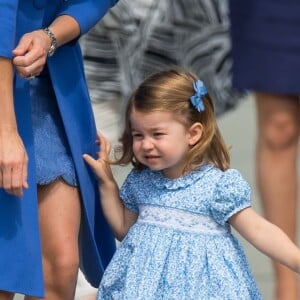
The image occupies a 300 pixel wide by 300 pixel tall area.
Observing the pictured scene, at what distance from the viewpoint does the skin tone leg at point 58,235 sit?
4246mm

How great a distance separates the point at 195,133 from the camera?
4.29 metres

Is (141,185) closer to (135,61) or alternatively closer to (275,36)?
(275,36)

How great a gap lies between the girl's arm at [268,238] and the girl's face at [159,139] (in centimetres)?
25

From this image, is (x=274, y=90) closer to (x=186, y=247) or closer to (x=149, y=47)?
(x=186, y=247)

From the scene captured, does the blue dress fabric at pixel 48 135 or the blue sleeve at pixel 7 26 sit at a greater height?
the blue sleeve at pixel 7 26

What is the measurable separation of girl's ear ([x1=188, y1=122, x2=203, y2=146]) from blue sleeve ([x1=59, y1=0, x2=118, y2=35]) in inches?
16.8

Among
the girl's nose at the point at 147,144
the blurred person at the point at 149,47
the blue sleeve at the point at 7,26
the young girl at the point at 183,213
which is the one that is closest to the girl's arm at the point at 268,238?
the young girl at the point at 183,213

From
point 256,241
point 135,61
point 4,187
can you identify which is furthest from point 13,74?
point 135,61

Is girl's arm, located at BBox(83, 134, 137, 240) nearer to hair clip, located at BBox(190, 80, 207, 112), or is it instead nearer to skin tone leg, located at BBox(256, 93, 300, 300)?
hair clip, located at BBox(190, 80, 207, 112)

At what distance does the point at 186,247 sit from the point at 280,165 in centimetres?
65

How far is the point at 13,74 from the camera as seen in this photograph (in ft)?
13.2

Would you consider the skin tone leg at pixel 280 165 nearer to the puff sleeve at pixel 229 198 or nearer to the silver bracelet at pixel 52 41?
the puff sleeve at pixel 229 198

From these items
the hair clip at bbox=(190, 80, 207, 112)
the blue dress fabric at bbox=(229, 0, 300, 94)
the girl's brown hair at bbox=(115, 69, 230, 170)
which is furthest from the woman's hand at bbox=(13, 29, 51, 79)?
the blue dress fabric at bbox=(229, 0, 300, 94)

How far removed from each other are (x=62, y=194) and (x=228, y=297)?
1.88ft
